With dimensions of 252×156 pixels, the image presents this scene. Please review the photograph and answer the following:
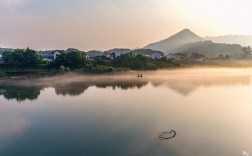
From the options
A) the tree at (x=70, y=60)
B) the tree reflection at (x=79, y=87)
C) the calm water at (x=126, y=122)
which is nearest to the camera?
the calm water at (x=126, y=122)

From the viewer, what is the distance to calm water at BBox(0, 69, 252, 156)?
14.5 metres

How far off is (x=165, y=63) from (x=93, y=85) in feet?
92.5

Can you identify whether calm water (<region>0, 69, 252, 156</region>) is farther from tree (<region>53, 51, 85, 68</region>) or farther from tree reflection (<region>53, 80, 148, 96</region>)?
tree (<region>53, 51, 85, 68</region>)

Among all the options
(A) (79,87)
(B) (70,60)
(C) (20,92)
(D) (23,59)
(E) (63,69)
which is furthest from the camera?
(B) (70,60)

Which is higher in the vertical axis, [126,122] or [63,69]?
[63,69]

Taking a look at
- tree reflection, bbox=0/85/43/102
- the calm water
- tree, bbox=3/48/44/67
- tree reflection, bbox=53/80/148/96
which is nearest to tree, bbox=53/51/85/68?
tree, bbox=3/48/44/67

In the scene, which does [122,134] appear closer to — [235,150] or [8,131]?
[235,150]

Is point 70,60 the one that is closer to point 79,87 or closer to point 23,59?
point 23,59

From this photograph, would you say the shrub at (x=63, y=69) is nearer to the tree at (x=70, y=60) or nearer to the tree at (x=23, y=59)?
the tree at (x=70, y=60)

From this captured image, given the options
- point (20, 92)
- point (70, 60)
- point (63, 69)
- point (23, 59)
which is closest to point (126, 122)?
point (20, 92)

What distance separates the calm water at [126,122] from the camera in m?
14.5

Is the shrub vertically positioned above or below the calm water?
above

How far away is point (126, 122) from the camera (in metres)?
19.3

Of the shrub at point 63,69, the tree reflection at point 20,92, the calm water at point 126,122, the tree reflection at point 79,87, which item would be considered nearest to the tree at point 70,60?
the shrub at point 63,69
